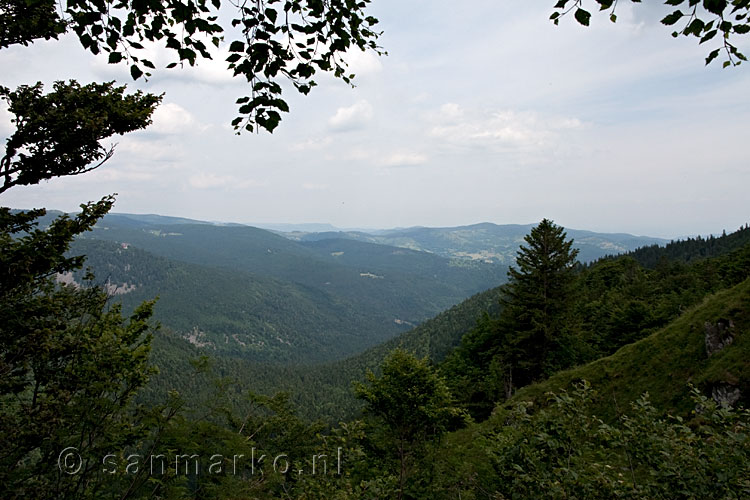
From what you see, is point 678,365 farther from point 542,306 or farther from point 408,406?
point 408,406

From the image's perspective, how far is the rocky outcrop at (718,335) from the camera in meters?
12.6

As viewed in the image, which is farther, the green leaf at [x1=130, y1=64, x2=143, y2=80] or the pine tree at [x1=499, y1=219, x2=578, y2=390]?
the pine tree at [x1=499, y1=219, x2=578, y2=390]

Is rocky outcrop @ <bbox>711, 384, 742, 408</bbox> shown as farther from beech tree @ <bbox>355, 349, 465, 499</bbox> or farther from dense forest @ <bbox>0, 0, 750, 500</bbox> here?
beech tree @ <bbox>355, 349, 465, 499</bbox>

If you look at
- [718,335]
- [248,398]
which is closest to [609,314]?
[718,335]

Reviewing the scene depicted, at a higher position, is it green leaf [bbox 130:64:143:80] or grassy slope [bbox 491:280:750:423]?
green leaf [bbox 130:64:143:80]

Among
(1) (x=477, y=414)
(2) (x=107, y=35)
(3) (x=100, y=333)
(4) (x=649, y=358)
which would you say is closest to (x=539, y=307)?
(4) (x=649, y=358)

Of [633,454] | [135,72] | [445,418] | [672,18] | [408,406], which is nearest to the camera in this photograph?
[672,18]

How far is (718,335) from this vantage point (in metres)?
13.0

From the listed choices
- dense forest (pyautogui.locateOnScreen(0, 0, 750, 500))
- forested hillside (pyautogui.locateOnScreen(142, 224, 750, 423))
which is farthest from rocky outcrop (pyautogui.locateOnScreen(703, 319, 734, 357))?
forested hillside (pyautogui.locateOnScreen(142, 224, 750, 423))

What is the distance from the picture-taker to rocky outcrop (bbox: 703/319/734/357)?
1262cm

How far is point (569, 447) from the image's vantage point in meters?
4.51

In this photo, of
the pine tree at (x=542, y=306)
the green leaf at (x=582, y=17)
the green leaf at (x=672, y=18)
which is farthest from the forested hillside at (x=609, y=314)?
the green leaf at (x=672, y=18)

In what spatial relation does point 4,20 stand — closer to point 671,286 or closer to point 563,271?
point 563,271

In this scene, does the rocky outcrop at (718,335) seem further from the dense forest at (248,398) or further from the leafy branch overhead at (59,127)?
the leafy branch overhead at (59,127)
